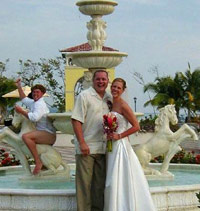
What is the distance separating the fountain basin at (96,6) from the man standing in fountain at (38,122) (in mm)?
1697

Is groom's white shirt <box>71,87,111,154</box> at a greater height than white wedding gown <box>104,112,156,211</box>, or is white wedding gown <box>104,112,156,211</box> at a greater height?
groom's white shirt <box>71,87,111,154</box>

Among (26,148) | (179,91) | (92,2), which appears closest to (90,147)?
(26,148)

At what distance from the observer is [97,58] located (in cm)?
1123

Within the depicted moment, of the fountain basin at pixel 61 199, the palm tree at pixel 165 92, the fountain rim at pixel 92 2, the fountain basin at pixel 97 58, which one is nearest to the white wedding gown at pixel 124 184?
the fountain basin at pixel 61 199

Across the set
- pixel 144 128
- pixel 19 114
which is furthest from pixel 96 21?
pixel 144 128

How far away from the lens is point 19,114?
10883 millimetres

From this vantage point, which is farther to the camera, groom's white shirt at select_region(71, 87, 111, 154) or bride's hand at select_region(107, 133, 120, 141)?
groom's white shirt at select_region(71, 87, 111, 154)

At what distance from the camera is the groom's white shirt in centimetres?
835

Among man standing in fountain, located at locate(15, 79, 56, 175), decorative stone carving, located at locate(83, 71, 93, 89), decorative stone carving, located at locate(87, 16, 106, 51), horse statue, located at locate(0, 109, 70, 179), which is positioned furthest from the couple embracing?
decorative stone carving, located at locate(87, 16, 106, 51)

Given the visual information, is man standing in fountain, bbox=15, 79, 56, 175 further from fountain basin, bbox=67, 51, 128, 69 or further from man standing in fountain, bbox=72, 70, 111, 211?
man standing in fountain, bbox=72, 70, 111, 211

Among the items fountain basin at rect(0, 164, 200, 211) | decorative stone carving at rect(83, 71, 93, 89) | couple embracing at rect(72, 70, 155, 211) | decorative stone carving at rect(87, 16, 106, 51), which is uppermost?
decorative stone carving at rect(87, 16, 106, 51)

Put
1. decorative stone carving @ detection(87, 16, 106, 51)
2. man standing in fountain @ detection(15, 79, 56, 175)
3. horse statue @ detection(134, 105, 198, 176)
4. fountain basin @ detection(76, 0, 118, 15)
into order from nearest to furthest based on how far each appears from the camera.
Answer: man standing in fountain @ detection(15, 79, 56, 175) → horse statue @ detection(134, 105, 198, 176) → fountain basin @ detection(76, 0, 118, 15) → decorative stone carving @ detection(87, 16, 106, 51)

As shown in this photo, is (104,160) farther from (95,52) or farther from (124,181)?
(95,52)

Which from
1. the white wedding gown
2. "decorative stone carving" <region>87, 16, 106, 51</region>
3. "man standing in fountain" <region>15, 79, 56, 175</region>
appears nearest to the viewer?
the white wedding gown
